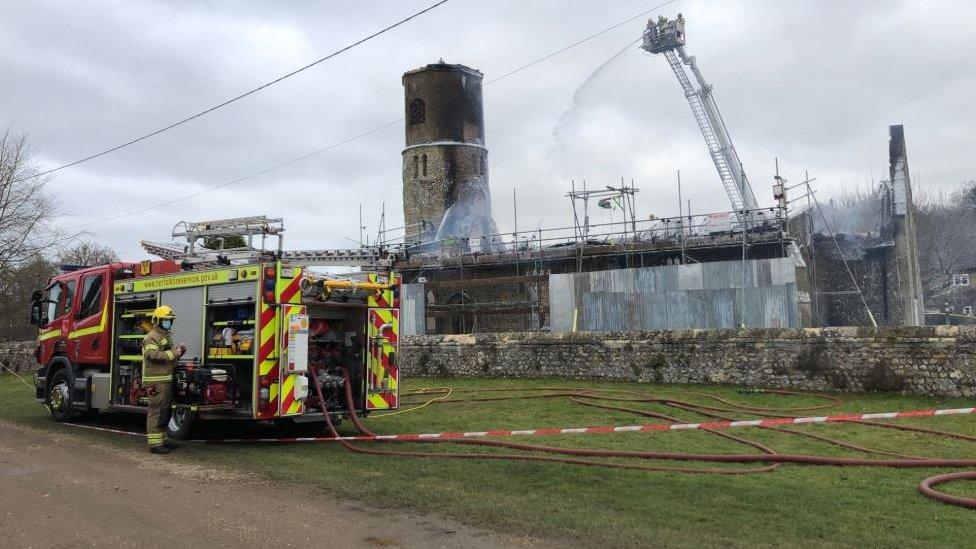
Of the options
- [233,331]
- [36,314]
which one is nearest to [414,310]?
[36,314]

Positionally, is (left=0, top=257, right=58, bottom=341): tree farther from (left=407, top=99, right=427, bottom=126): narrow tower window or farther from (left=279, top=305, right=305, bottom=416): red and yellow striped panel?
(left=279, top=305, right=305, bottom=416): red and yellow striped panel

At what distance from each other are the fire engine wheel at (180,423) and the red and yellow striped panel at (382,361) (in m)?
2.41

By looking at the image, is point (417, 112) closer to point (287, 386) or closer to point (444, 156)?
point (444, 156)

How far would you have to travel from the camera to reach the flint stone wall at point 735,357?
497 inches

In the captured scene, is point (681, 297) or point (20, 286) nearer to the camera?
point (681, 297)

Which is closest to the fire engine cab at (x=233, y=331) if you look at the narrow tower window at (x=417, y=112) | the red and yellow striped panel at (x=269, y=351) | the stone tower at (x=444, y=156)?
the red and yellow striped panel at (x=269, y=351)

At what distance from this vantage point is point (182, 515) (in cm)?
600

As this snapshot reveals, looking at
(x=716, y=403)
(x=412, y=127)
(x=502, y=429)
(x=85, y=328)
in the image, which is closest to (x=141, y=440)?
(x=85, y=328)

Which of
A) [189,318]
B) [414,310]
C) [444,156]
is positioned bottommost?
[189,318]

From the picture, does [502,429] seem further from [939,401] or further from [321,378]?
[939,401]

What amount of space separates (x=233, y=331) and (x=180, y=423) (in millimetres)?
1558

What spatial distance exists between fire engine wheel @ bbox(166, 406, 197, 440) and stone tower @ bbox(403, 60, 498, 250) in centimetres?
3244

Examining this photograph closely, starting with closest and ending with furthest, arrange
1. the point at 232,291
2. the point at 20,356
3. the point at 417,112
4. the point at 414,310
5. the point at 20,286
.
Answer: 1. the point at 232,291
2. the point at 414,310
3. the point at 20,356
4. the point at 20,286
5. the point at 417,112

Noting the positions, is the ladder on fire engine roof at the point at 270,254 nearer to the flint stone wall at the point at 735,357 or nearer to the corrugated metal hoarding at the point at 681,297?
the flint stone wall at the point at 735,357
